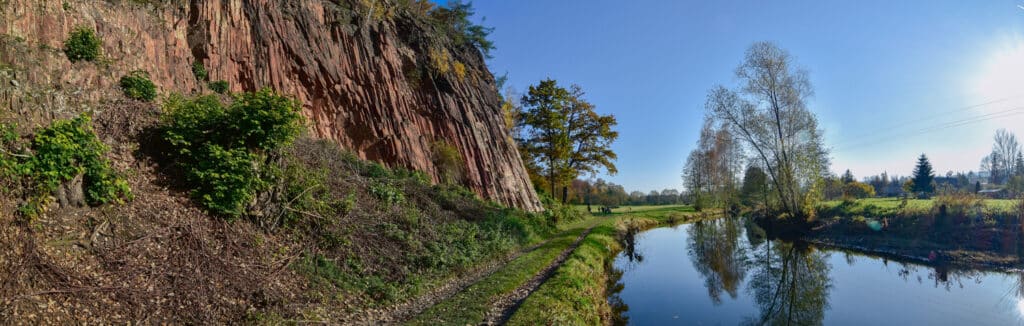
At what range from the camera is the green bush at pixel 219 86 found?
12331 mm

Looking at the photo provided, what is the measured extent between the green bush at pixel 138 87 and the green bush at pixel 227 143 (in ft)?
2.27

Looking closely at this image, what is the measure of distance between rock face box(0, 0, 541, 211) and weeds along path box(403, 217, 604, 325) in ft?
24.1

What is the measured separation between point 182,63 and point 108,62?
313 centimetres

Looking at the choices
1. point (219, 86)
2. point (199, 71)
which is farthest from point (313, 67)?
point (199, 71)

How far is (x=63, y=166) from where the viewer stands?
5.64 m

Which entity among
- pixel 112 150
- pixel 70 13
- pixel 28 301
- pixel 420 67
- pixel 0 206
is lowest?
pixel 28 301

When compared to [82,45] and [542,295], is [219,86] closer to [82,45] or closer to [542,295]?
[82,45]

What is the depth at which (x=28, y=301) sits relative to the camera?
4.55 metres

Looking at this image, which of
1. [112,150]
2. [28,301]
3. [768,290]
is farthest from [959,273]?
[112,150]

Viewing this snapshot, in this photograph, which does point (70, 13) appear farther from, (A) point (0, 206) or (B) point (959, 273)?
(B) point (959, 273)

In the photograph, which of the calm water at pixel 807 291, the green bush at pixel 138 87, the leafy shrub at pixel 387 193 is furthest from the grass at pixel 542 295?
the green bush at pixel 138 87

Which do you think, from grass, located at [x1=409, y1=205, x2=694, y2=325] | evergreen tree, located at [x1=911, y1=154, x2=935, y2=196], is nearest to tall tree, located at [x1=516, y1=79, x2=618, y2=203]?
grass, located at [x1=409, y1=205, x2=694, y2=325]

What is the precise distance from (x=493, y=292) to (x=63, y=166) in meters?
7.77

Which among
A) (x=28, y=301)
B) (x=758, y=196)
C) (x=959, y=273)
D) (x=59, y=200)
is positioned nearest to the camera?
(x=28, y=301)
